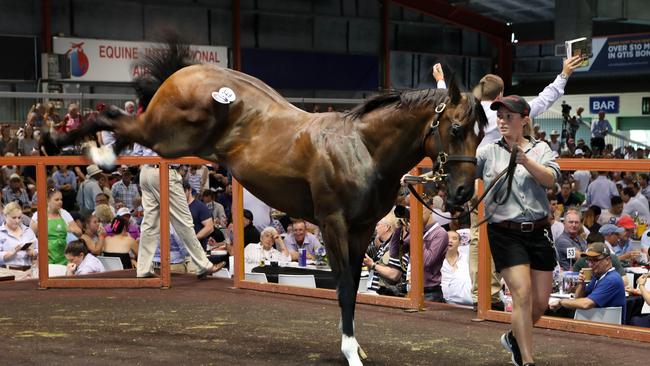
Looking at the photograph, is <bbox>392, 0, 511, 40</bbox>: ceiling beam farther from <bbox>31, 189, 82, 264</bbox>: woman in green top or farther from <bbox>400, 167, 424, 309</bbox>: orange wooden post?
<bbox>400, 167, 424, 309</bbox>: orange wooden post

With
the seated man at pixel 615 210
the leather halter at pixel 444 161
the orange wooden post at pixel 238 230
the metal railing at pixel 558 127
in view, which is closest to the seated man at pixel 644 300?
the leather halter at pixel 444 161

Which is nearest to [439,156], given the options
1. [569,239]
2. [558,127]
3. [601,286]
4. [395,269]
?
[601,286]

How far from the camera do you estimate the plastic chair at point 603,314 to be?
7.17 meters

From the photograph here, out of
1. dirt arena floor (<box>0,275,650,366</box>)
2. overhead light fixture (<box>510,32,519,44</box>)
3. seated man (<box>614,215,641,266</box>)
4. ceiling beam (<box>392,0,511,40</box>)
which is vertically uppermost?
ceiling beam (<box>392,0,511,40</box>)

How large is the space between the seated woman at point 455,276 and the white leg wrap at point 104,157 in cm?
319

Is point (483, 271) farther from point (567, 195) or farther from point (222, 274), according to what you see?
point (567, 195)

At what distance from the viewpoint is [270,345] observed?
6.57 meters

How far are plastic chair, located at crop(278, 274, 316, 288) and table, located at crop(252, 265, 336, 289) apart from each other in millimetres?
68

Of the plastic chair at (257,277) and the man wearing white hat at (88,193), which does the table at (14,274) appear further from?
the man wearing white hat at (88,193)

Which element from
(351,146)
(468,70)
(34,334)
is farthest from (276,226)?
(468,70)

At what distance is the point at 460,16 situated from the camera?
98.4ft

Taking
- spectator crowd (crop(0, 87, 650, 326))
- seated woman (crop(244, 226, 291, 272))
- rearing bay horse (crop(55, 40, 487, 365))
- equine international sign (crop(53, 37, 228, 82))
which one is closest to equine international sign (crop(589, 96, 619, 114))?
spectator crowd (crop(0, 87, 650, 326))

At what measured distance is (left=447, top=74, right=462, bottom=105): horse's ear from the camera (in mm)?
5646

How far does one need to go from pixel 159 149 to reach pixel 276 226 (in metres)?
5.52
